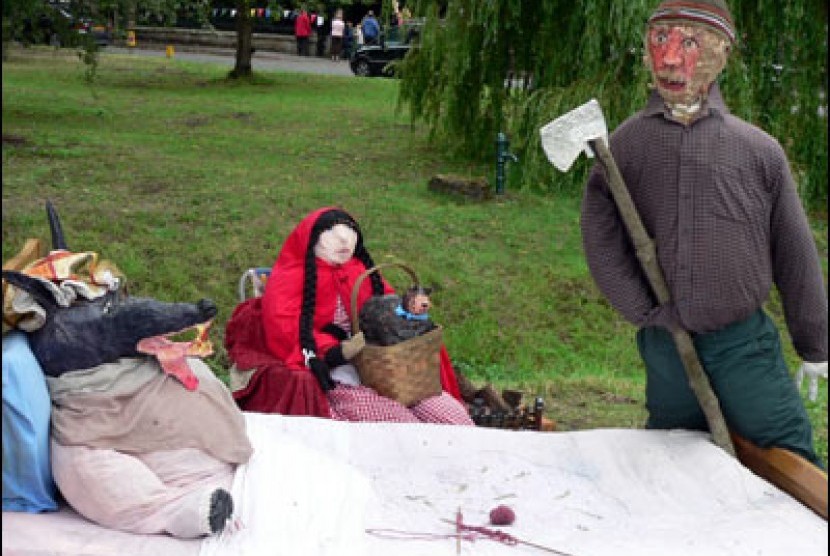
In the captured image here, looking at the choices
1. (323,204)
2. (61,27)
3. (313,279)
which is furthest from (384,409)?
(61,27)

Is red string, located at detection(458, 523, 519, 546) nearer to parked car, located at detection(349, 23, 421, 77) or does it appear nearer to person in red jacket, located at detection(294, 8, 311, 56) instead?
parked car, located at detection(349, 23, 421, 77)

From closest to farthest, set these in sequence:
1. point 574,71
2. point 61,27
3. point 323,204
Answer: point 574,71 → point 323,204 → point 61,27

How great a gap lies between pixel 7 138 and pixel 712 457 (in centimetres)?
728

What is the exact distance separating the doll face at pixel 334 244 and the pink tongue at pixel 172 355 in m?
1.26

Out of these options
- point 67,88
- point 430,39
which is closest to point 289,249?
point 430,39

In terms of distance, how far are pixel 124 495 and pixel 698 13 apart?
79.6 inches

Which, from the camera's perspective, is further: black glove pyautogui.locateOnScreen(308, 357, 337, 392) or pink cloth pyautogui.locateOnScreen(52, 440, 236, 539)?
black glove pyautogui.locateOnScreen(308, 357, 337, 392)

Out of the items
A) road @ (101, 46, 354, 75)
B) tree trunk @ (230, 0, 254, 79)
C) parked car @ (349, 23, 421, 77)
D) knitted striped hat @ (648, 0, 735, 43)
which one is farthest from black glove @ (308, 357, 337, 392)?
parked car @ (349, 23, 421, 77)

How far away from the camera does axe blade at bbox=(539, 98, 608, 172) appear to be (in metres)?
2.96

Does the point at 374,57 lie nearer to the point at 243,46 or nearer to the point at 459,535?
the point at 243,46

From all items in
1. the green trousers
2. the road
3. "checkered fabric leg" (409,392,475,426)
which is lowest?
the road

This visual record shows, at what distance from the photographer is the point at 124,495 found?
274 cm

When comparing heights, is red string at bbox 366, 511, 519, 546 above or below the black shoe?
below

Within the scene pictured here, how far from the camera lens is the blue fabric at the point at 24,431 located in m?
2.65
